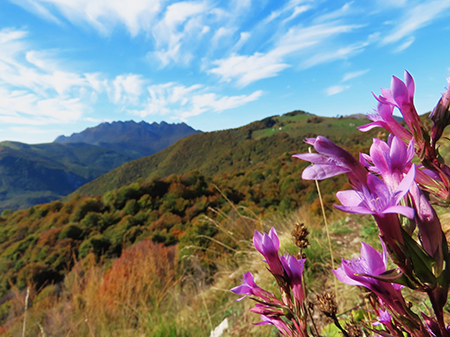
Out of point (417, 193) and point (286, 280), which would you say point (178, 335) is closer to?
point (286, 280)

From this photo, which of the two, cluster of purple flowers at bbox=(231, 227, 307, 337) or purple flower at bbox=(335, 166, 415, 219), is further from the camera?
cluster of purple flowers at bbox=(231, 227, 307, 337)

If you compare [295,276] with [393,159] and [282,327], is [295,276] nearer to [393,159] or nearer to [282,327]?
[282,327]

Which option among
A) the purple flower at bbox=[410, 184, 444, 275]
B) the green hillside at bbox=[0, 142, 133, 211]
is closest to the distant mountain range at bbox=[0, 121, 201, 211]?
the green hillside at bbox=[0, 142, 133, 211]

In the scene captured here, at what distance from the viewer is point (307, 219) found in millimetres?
5359

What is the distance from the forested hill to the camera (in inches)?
1914

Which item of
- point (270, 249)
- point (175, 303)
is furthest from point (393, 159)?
point (175, 303)

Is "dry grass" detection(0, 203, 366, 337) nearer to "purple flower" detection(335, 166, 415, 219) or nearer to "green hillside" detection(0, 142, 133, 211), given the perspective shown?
"purple flower" detection(335, 166, 415, 219)

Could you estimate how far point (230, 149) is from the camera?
57500mm

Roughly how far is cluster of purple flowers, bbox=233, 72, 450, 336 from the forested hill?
43.5m

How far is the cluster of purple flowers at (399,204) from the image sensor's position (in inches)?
13.6

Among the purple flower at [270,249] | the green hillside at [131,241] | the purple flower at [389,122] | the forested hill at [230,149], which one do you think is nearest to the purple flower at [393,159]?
the purple flower at [389,122]

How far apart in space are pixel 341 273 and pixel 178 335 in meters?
2.93

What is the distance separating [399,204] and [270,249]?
0.93 feet

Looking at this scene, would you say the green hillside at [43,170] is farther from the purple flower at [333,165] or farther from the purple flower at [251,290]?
the purple flower at [333,165]
